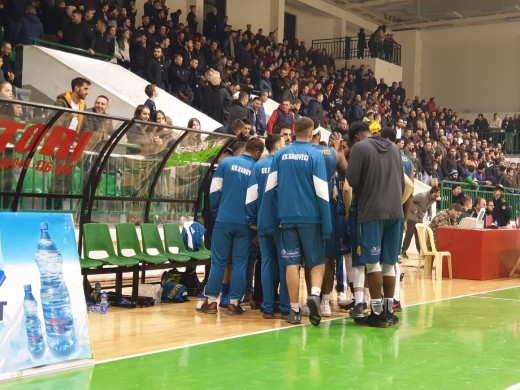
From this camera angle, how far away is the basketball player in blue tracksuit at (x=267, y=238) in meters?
7.33

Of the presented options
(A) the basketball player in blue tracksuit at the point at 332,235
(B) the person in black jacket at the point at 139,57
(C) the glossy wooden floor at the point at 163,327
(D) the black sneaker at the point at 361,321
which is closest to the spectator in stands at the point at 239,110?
(B) the person in black jacket at the point at 139,57

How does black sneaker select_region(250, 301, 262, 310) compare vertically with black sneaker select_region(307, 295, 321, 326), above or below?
below

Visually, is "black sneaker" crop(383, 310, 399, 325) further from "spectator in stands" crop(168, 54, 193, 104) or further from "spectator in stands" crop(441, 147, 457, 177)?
"spectator in stands" crop(441, 147, 457, 177)

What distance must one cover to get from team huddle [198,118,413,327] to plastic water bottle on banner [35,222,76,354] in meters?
2.39

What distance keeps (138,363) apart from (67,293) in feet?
2.28

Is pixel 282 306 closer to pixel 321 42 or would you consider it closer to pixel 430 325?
pixel 430 325

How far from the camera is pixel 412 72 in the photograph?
1380 inches

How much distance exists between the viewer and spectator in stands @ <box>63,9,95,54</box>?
15508 millimetres

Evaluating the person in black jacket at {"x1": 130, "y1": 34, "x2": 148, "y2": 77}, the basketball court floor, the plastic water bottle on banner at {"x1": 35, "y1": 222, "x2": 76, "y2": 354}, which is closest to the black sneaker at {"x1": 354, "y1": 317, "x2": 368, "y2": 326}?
the basketball court floor

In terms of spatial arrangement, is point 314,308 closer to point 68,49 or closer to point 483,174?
point 68,49

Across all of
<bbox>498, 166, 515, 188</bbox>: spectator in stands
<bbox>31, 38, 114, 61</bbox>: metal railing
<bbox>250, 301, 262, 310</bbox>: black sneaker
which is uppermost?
<bbox>31, 38, 114, 61</bbox>: metal railing

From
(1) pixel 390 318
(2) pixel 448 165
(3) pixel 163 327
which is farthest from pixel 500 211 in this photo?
(3) pixel 163 327

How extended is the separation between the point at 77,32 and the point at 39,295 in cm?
1148

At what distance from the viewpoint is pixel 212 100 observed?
16.3 meters
